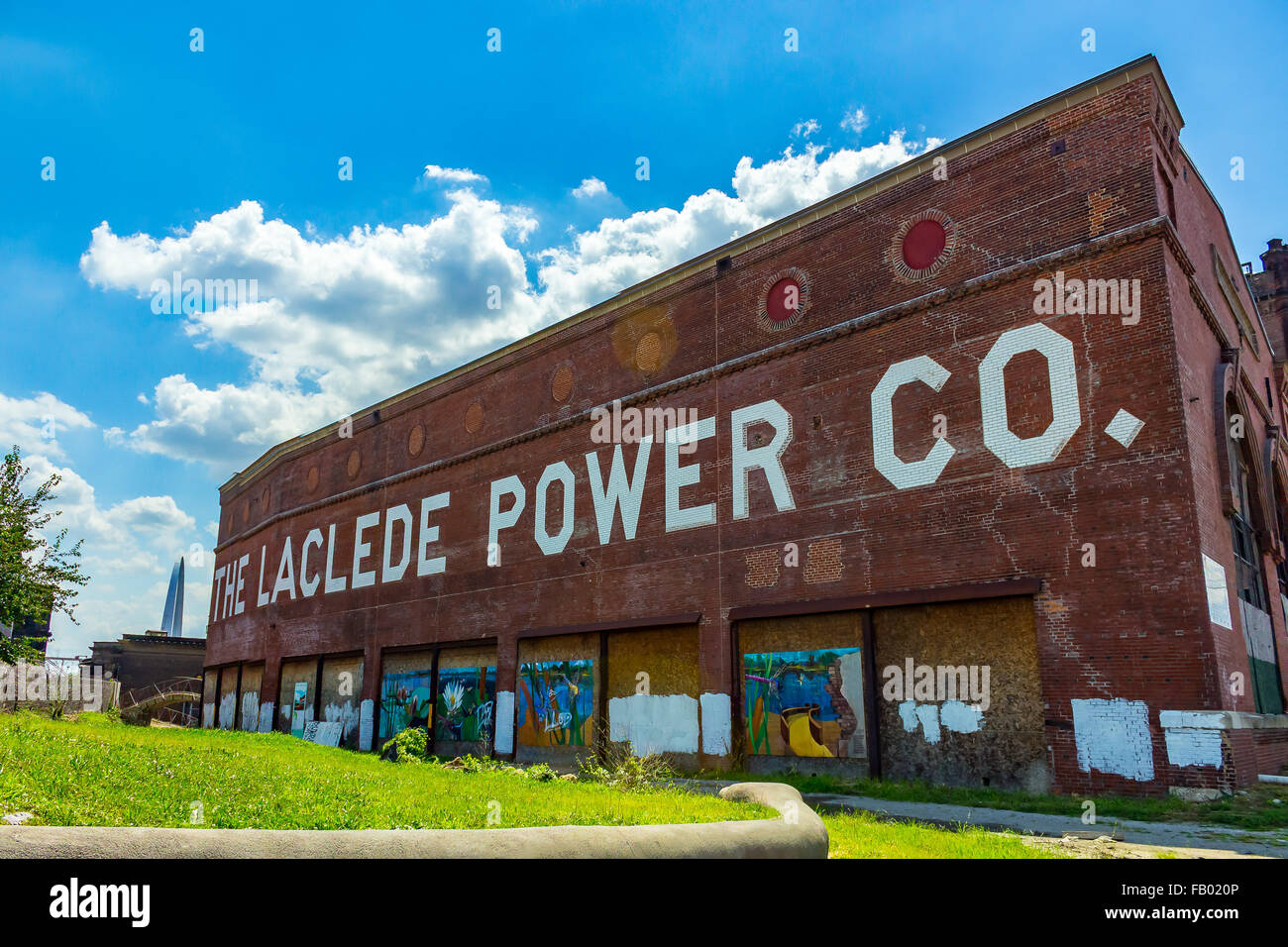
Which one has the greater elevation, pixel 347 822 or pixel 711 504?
pixel 711 504

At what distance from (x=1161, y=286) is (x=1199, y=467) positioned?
2909 mm

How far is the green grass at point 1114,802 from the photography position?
11422mm

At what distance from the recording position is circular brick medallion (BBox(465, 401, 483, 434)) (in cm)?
2683

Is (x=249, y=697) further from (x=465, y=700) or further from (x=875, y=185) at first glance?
(x=875, y=185)

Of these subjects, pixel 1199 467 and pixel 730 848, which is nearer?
pixel 730 848

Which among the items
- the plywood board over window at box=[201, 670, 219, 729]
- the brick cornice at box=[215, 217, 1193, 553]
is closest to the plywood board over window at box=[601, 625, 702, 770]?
the brick cornice at box=[215, 217, 1193, 553]

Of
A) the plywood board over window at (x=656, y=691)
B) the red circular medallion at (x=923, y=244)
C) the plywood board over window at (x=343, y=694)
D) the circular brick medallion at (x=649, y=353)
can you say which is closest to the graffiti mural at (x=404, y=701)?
the plywood board over window at (x=343, y=694)

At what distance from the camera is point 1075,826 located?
11.2m

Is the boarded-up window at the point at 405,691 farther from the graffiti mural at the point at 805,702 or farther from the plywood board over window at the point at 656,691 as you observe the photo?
the graffiti mural at the point at 805,702

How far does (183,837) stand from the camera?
4.42m

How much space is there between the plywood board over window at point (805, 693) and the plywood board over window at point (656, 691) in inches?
56.2

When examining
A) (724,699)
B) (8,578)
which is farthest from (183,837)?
(8,578)
